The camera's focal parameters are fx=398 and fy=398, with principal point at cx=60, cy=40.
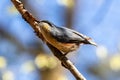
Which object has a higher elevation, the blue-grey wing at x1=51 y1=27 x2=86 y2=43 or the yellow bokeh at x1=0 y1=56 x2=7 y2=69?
the yellow bokeh at x1=0 y1=56 x2=7 y2=69

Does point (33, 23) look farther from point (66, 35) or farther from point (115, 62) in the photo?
point (115, 62)

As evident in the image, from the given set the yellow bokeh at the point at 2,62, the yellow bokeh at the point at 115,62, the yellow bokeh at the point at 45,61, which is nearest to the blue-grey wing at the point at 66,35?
the yellow bokeh at the point at 45,61

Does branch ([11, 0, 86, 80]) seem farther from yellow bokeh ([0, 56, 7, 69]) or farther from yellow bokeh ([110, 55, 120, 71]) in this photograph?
yellow bokeh ([110, 55, 120, 71])

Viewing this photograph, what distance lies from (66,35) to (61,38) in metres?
0.03

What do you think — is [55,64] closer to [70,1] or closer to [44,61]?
[44,61]

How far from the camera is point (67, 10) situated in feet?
8.84

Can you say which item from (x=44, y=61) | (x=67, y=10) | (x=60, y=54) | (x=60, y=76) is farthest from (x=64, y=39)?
(x=67, y=10)

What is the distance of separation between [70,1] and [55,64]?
58cm

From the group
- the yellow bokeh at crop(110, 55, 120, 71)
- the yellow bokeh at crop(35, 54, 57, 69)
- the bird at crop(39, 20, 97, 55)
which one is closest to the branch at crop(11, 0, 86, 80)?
the bird at crop(39, 20, 97, 55)

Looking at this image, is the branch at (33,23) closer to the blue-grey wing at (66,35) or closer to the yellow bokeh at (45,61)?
the blue-grey wing at (66,35)

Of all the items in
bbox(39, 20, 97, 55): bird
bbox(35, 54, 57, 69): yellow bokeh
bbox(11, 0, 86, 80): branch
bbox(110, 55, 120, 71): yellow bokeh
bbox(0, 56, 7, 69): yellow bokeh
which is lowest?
bbox(11, 0, 86, 80): branch

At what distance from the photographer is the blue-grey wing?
1.01 m

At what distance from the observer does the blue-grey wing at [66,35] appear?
1007mm

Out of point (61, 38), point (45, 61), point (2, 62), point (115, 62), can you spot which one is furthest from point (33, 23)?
point (115, 62)
